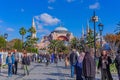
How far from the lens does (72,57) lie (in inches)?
730

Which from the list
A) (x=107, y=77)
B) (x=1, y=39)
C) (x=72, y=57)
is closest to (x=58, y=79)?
(x=72, y=57)

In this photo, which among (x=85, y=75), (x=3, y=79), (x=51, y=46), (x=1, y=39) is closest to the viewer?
(x=85, y=75)

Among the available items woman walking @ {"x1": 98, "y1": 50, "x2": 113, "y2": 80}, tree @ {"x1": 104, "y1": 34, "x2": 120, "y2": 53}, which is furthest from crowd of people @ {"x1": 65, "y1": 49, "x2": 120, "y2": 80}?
tree @ {"x1": 104, "y1": 34, "x2": 120, "y2": 53}

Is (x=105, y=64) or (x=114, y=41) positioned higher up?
(x=114, y=41)

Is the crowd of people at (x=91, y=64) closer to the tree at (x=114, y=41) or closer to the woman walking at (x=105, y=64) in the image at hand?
the woman walking at (x=105, y=64)

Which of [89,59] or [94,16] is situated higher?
[94,16]

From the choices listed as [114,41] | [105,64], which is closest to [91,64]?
[105,64]

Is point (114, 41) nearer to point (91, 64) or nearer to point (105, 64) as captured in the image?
point (105, 64)

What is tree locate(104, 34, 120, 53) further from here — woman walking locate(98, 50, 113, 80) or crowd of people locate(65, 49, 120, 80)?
woman walking locate(98, 50, 113, 80)

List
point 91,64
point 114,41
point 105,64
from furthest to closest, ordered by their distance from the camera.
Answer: point 114,41, point 105,64, point 91,64

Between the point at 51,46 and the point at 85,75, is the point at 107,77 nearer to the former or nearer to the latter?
the point at 85,75

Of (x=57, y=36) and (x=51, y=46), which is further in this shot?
(x=57, y=36)

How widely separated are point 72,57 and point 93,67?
7.92m

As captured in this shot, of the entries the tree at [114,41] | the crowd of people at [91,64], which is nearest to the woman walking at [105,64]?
the crowd of people at [91,64]
